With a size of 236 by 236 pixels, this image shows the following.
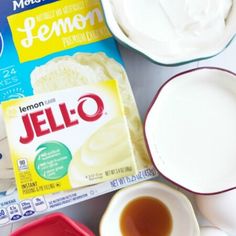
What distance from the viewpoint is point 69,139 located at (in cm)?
69

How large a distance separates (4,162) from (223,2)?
408 millimetres

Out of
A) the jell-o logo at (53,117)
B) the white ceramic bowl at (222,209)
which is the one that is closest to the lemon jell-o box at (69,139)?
the jell-o logo at (53,117)

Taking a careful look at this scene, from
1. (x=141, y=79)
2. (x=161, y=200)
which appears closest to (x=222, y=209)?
(x=161, y=200)

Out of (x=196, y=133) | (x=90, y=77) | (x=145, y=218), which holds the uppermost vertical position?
(x=90, y=77)

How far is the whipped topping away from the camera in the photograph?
66 centimetres

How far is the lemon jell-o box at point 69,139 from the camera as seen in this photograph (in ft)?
2.24

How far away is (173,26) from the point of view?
0.67 meters

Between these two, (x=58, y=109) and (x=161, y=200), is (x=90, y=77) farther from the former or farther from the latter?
(x=161, y=200)

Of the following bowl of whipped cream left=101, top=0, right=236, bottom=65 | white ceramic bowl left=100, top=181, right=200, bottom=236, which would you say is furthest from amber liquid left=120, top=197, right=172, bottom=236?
bowl of whipped cream left=101, top=0, right=236, bottom=65

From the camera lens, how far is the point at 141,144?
0.71m

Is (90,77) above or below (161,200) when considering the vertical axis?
above

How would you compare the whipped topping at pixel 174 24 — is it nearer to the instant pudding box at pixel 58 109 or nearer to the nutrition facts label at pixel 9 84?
the instant pudding box at pixel 58 109

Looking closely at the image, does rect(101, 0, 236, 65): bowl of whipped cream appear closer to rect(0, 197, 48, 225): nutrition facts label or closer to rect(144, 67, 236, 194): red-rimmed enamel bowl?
rect(144, 67, 236, 194): red-rimmed enamel bowl

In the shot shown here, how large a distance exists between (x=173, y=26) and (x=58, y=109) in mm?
212
